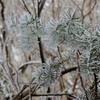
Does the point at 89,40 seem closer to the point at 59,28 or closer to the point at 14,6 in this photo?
the point at 59,28

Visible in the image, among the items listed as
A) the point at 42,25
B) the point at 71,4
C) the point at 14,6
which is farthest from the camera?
the point at 14,6

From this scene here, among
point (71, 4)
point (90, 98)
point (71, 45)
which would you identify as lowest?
point (90, 98)

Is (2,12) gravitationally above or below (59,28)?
above

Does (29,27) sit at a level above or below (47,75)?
above

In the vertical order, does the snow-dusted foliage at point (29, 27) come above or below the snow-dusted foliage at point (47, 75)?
above

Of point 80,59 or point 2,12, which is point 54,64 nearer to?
point 80,59

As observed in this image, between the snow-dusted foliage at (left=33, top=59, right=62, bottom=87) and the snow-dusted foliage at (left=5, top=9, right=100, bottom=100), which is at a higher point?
the snow-dusted foliage at (left=5, top=9, right=100, bottom=100)

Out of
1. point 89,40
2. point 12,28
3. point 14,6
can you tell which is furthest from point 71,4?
point 89,40

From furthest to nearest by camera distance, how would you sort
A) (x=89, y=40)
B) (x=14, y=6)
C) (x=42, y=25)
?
1. (x=14, y=6)
2. (x=42, y=25)
3. (x=89, y=40)

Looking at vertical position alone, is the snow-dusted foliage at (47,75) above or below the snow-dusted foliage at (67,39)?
below

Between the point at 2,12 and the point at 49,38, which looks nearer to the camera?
the point at 49,38

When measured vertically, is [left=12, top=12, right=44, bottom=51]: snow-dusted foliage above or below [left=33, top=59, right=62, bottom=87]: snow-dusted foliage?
above
